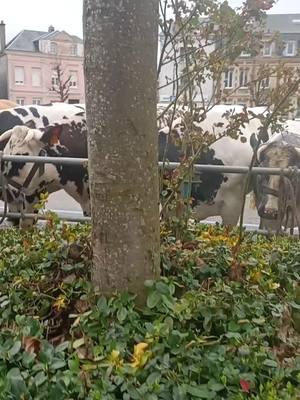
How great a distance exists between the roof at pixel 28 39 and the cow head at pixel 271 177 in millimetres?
34555

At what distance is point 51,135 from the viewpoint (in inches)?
175

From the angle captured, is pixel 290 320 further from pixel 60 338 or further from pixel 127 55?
pixel 127 55

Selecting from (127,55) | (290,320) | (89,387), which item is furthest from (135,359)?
(127,55)

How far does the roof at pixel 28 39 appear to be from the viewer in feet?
120

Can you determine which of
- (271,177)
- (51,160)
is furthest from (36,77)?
(271,177)

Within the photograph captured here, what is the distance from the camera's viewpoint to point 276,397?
120cm

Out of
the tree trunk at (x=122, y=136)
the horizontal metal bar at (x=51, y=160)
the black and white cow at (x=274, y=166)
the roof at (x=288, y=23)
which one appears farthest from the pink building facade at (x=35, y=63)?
the tree trunk at (x=122, y=136)

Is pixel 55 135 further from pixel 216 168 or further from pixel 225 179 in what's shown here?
pixel 216 168

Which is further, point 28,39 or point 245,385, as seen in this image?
point 28,39

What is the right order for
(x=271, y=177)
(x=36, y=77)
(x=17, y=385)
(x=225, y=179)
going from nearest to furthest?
(x=17, y=385)
(x=271, y=177)
(x=225, y=179)
(x=36, y=77)

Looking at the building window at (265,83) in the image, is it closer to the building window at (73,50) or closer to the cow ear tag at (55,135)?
the cow ear tag at (55,135)

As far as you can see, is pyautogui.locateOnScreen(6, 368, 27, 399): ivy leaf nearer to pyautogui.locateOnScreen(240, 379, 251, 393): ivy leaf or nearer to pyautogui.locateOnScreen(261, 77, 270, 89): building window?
pyautogui.locateOnScreen(240, 379, 251, 393): ivy leaf

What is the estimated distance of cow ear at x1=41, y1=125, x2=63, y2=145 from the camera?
4.42 m

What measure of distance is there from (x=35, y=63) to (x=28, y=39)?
216cm
